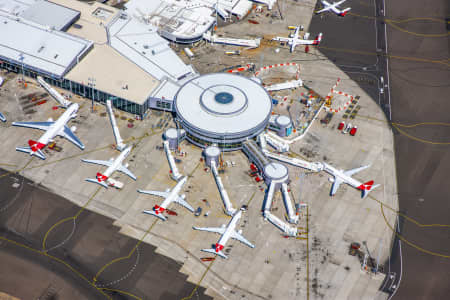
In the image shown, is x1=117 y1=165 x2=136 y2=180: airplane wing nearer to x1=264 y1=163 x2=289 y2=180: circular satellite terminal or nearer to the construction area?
the construction area

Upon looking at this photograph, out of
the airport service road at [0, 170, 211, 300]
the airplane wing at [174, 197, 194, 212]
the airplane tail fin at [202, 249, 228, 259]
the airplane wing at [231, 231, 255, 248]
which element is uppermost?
the airplane wing at [174, 197, 194, 212]

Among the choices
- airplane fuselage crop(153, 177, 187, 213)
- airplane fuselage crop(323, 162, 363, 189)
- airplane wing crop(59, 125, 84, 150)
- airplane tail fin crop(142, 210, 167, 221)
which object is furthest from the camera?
airplane wing crop(59, 125, 84, 150)

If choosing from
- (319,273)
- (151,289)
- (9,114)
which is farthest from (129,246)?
(9,114)

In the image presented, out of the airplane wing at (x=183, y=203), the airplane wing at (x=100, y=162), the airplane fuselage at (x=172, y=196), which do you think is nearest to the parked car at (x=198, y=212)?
the airplane wing at (x=183, y=203)

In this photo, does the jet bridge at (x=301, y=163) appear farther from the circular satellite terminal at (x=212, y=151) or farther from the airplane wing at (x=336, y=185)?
the circular satellite terminal at (x=212, y=151)

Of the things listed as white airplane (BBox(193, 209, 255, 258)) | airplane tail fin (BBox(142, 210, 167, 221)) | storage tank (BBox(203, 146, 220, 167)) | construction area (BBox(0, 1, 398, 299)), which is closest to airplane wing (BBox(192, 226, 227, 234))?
white airplane (BBox(193, 209, 255, 258))

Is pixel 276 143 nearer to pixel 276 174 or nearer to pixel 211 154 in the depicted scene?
pixel 276 174
